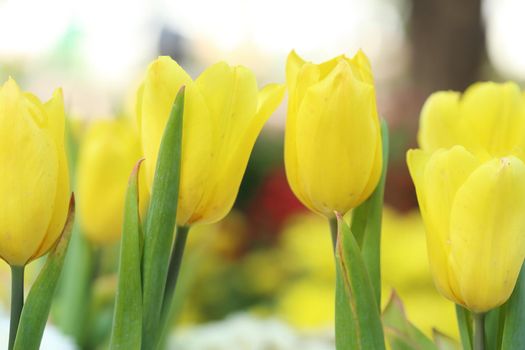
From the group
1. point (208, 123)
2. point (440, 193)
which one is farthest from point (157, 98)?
point (440, 193)

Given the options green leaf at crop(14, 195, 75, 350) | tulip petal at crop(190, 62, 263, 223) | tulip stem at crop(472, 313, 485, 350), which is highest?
tulip petal at crop(190, 62, 263, 223)

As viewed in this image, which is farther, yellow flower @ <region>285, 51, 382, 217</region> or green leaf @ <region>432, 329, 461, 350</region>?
green leaf @ <region>432, 329, 461, 350</region>

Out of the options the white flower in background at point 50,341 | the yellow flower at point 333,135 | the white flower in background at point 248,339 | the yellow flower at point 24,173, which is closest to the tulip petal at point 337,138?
the yellow flower at point 333,135

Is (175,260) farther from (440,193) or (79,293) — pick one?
(79,293)

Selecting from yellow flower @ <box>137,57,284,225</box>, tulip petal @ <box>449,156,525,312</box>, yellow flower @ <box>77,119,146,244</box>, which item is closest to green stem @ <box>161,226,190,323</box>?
yellow flower @ <box>137,57,284,225</box>

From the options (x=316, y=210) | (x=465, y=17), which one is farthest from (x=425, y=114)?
(x=465, y=17)

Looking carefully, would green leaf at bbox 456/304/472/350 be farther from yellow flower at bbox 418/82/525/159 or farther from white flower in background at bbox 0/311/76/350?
white flower in background at bbox 0/311/76/350

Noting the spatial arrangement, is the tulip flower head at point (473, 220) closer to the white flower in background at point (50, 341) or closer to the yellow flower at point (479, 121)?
the yellow flower at point (479, 121)

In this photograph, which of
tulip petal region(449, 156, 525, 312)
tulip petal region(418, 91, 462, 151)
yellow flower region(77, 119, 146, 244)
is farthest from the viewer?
yellow flower region(77, 119, 146, 244)
